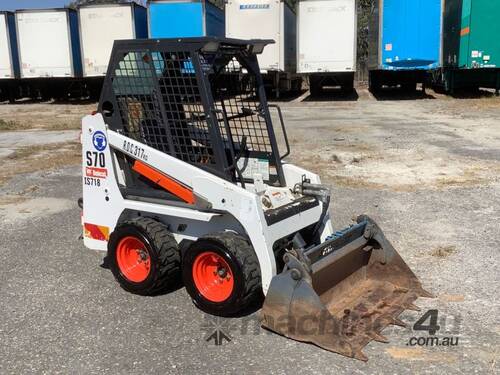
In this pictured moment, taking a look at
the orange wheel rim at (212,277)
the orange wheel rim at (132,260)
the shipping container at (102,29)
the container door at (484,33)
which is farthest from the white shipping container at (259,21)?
the orange wheel rim at (212,277)

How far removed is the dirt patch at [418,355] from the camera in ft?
11.8

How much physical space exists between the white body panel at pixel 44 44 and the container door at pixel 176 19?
5169mm

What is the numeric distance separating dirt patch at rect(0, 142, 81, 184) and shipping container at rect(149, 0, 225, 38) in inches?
440

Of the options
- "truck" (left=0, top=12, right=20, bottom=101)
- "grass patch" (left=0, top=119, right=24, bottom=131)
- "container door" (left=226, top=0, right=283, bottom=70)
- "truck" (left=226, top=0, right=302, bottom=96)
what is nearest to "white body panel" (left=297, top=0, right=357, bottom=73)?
"truck" (left=226, top=0, right=302, bottom=96)

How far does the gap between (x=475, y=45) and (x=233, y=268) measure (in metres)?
20.3

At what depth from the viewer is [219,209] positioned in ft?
13.4

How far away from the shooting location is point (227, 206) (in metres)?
4.03

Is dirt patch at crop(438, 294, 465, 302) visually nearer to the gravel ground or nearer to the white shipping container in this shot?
the gravel ground

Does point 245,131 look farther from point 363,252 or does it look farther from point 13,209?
point 13,209

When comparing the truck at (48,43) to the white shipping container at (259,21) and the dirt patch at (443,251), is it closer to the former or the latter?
the white shipping container at (259,21)

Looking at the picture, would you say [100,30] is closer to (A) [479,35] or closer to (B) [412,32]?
(B) [412,32]

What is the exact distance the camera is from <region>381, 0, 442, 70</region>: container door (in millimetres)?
21812

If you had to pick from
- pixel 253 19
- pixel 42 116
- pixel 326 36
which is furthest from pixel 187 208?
pixel 326 36

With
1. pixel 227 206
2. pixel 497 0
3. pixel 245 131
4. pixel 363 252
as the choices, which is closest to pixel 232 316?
pixel 227 206
